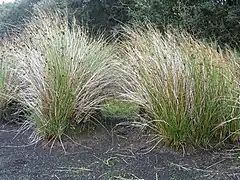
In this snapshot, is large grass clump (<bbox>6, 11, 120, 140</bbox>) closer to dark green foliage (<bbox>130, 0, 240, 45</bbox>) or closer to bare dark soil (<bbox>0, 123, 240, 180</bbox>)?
bare dark soil (<bbox>0, 123, 240, 180</bbox>)

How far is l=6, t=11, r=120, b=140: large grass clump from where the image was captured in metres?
3.42

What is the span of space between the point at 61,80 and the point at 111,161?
91cm

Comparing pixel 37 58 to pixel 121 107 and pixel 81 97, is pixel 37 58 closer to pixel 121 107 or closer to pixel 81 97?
pixel 81 97

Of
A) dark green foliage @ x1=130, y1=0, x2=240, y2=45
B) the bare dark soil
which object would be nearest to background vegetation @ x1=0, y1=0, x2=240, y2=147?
the bare dark soil

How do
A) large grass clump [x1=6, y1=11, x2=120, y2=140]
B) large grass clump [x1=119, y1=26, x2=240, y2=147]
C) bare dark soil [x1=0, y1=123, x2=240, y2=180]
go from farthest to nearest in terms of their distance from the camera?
large grass clump [x1=6, y1=11, x2=120, y2=140]
large grass clump [x1=119, y1=26, x2=240, y2=147]
bare dark soil [x1=0, y1=123, x2=240, y2=180]

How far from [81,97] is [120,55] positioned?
2.85 feet

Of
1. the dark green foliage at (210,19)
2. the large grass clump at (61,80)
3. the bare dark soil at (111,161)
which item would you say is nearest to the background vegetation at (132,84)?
the large grass clump at (61,80)

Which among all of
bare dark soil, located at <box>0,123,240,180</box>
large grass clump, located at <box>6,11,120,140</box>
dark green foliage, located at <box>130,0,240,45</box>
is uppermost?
dark green foliage, located at <box>130,0,240,45</box>

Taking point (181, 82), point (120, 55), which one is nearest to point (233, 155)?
point (181, 82)

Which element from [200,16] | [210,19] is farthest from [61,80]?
[210,19]

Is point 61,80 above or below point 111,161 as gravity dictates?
above

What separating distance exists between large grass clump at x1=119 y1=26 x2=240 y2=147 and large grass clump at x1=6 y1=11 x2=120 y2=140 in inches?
22.4

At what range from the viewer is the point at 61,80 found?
3.43 m

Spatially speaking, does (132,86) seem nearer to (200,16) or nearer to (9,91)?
(9,91)
